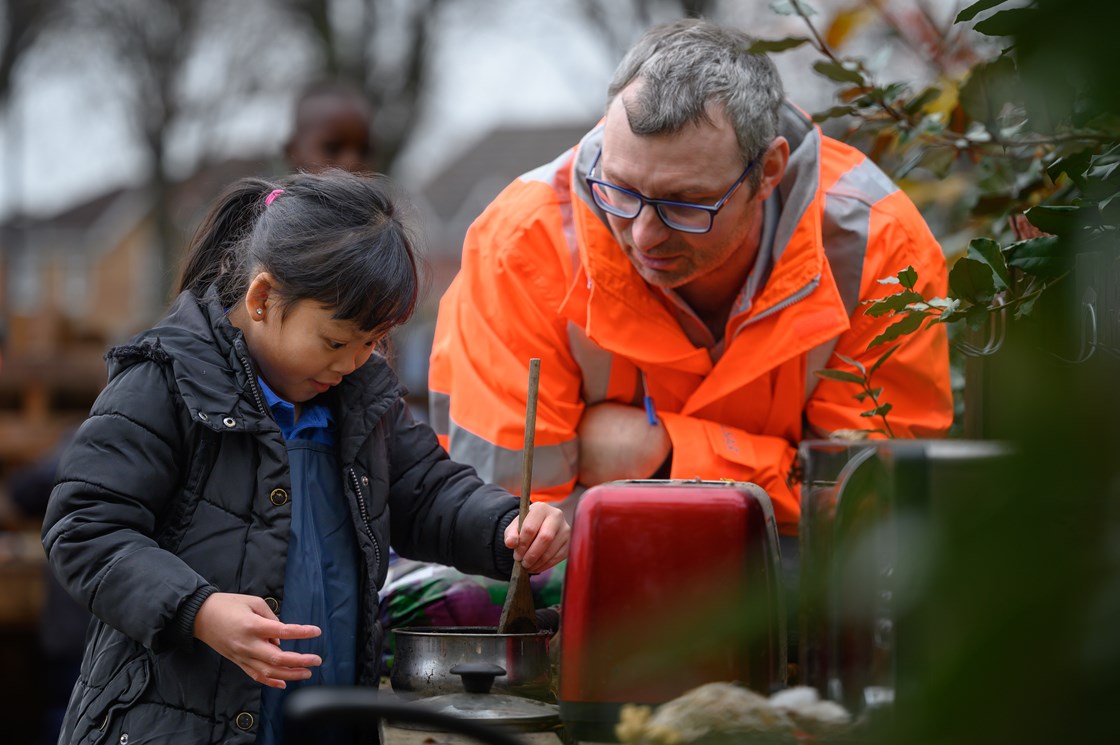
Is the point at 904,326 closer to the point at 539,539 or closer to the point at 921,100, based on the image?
the point at 539,539

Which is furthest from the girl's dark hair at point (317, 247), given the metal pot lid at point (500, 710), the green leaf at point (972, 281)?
the green leaf at point (972, 281)

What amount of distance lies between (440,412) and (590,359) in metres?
0.40

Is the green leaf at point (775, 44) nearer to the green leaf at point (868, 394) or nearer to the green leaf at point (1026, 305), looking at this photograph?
the green leaf at point (868, 394)

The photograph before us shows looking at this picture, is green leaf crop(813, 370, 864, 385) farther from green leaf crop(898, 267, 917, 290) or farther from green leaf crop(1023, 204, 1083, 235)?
green leaf crop(1023, 204, 1083, 235)

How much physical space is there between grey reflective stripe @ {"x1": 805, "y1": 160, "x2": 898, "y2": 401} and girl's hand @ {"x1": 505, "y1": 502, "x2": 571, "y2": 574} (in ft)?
2.57

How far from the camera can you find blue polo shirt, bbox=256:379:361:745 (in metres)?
2.11

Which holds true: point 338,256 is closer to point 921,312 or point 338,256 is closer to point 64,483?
point 64,483

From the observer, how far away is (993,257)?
Result: 1.75 meters

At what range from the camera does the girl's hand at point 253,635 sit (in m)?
1.80

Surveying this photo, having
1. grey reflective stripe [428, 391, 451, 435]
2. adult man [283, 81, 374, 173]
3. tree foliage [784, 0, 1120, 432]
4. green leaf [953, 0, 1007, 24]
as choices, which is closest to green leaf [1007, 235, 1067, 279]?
tree foliage [784, 0, 1120, 432]

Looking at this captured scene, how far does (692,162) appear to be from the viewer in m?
2.51

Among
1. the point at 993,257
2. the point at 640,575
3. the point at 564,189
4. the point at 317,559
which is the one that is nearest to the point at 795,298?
the point at 564,189

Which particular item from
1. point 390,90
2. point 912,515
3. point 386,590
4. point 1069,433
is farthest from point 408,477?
point 390,90

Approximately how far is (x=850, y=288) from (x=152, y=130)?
20.0 m
